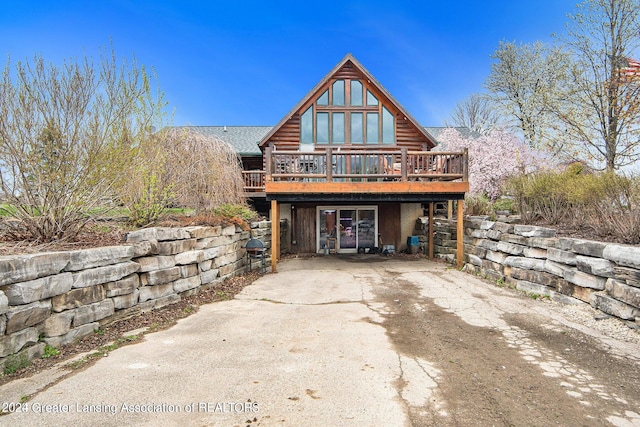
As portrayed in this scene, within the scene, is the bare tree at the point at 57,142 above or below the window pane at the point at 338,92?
below

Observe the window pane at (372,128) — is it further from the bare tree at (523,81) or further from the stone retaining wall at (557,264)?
the bare tree at (523,81)

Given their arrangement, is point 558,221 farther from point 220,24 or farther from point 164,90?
point 220,24

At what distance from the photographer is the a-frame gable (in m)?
13.9

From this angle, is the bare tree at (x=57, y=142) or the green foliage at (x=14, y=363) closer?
the green foliage at (x=14, y=363)

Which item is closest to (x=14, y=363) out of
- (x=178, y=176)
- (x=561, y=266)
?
(x=178, y=176)

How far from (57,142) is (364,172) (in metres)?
7.05

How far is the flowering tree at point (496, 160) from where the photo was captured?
17.3m

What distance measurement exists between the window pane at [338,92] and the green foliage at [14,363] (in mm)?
12838

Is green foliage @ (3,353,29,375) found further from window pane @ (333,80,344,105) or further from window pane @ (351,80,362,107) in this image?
window pane @ (351,80,362,107)

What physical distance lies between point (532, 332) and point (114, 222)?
7.24 meters

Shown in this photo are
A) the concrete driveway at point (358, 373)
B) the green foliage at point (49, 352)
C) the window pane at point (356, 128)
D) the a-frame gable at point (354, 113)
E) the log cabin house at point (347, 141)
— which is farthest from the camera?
the window pane at point (356, 128)

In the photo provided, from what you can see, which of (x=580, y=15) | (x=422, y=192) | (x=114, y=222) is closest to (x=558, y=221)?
(x=422, y=192)

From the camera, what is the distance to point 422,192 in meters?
9.65

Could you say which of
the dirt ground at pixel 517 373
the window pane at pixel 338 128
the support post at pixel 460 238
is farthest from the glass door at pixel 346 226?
the dirt ground at pixel 517 373
